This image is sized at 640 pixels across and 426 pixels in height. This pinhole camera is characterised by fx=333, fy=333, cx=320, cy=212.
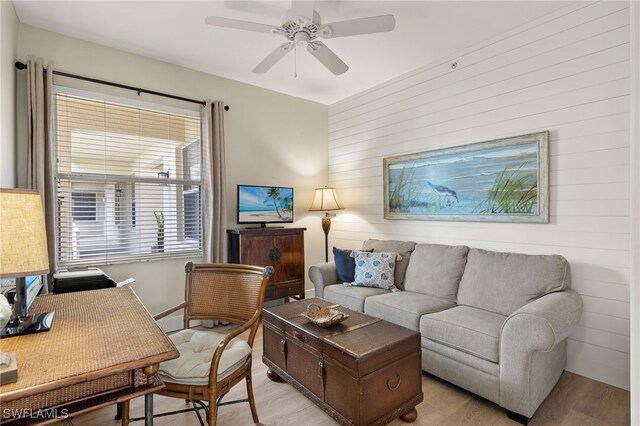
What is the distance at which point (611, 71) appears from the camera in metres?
2.39

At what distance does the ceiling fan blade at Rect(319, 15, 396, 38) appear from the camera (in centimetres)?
213

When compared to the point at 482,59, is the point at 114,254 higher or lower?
lower

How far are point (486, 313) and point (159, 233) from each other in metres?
3.13

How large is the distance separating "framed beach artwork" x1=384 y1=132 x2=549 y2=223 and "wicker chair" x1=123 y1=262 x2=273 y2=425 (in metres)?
2.17

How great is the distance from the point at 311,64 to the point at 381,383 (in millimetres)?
3034

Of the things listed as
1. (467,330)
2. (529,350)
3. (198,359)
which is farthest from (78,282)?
(529,350)

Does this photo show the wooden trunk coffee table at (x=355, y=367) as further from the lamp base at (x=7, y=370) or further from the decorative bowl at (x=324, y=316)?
the lamp base at (x=7, y=370)

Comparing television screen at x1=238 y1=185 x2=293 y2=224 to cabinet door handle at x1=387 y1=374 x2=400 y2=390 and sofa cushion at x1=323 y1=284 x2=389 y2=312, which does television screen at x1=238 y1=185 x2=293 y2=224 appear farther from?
cabinet door handle at x1=387 y1=374 x2=400 y2=390

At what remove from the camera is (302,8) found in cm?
211

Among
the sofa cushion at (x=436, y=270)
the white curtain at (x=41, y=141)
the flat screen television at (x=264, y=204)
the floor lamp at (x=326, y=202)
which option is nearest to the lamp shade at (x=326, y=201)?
the floor lamp at (x=326, y=202)

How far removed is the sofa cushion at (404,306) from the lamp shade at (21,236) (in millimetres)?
2301

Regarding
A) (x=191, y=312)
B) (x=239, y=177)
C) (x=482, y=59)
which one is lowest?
(x=191, y=312)

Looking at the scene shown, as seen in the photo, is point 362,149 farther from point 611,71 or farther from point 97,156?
point 97,156

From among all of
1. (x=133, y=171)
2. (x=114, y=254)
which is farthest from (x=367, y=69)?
(x=114, y=254)
